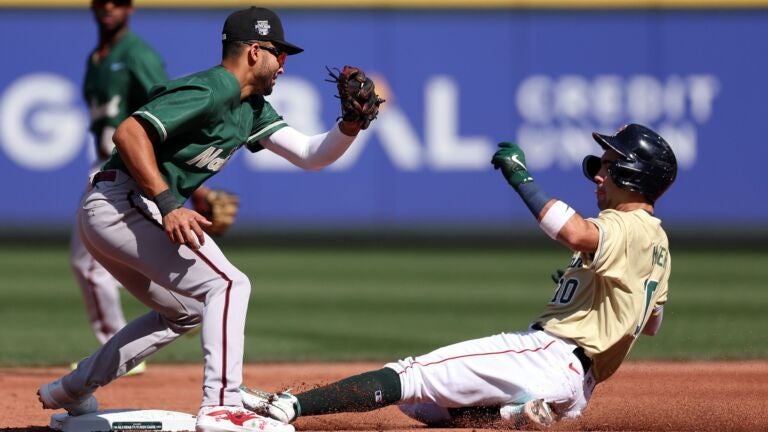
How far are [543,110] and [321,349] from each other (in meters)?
8.68

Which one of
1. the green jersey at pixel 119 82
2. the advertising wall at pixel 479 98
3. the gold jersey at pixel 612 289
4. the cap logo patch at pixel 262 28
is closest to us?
the gold jersey at pixel 612 289

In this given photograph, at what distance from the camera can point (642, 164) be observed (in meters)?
5.01

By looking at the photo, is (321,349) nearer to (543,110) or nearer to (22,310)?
(22,310)

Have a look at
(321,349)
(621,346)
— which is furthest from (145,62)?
(621,346)

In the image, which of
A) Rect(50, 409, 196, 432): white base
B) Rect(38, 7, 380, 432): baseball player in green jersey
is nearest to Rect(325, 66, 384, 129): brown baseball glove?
Rect(38, 7, 380, 432): baseball player in green jersey

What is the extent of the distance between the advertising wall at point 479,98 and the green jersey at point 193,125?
1151 cm

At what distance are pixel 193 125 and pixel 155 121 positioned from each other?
17 centimetres

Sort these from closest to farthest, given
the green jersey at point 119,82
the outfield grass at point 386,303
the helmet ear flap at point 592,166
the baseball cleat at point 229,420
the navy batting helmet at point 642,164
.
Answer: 1. the baseball cleat at point 229,420
2. the navy batting helmet at point 642,164
3. the helmet ear flap at point 592,166
4. the green jersey at point 119,82
5. the outfield grass at point 386,303

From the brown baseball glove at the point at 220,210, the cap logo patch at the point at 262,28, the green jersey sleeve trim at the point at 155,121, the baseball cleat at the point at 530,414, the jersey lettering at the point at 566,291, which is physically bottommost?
the baseball cleat at the point at 530,414

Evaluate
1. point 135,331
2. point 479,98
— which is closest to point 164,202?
point 135,331

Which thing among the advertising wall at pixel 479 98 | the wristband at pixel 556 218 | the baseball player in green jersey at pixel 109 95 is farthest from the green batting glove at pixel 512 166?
the advertising wall at pixel 479 98

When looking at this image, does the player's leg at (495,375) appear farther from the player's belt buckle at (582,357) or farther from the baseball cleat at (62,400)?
the baseball cleat at (62,400)

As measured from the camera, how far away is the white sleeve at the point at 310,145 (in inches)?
208

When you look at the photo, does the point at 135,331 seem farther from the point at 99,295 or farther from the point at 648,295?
the point at 99,295
